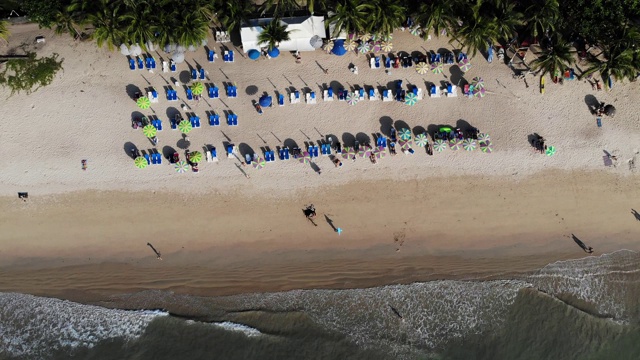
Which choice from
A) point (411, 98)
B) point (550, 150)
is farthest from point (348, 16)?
point (550, 150)

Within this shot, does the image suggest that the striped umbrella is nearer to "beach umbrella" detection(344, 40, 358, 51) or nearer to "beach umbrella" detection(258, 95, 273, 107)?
"beach umbrella" detection(258, 95, 273, 107)

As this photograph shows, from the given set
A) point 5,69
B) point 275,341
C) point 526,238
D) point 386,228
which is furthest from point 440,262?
point 5,69

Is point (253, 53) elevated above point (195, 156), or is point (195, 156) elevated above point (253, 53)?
point (253, 53)

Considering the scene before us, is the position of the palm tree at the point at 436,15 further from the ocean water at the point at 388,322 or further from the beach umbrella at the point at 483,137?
the ocean water at the point at 388,322

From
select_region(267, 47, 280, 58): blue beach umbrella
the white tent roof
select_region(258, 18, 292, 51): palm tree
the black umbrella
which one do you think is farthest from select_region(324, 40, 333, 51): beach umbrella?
the black umbrella

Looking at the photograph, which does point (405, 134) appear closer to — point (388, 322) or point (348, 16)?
point (348, 16)
